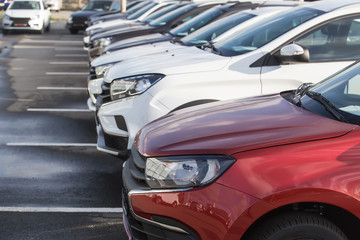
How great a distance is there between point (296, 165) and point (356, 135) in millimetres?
386

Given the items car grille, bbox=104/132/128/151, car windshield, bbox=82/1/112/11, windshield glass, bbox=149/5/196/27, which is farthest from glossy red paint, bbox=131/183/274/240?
car windshield, bbox=82/1/112/11

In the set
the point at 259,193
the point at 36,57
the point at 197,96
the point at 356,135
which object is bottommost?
the point at 36,57

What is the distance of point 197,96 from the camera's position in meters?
5.48

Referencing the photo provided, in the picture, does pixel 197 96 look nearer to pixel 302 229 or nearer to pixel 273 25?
pixel 273 25

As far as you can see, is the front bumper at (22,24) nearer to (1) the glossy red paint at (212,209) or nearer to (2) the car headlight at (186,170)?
(2) the car headlight at (186,170)

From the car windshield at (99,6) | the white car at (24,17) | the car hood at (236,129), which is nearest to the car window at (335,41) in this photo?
the car hood at (236,129)

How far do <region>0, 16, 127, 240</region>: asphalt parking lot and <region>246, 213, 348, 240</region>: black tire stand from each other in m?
1.82

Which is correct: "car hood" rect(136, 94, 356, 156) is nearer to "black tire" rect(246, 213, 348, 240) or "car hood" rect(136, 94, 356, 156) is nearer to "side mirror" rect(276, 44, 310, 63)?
"black tire" rect(246, 213, 348, 240)

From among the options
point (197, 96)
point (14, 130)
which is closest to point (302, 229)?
point (197, 96)

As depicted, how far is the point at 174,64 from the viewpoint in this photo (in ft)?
19.1

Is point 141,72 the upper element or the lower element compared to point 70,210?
upper

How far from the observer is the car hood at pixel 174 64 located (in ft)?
18.4

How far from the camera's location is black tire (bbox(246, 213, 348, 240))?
9.91 feet

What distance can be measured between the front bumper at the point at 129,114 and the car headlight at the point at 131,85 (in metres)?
0.11
